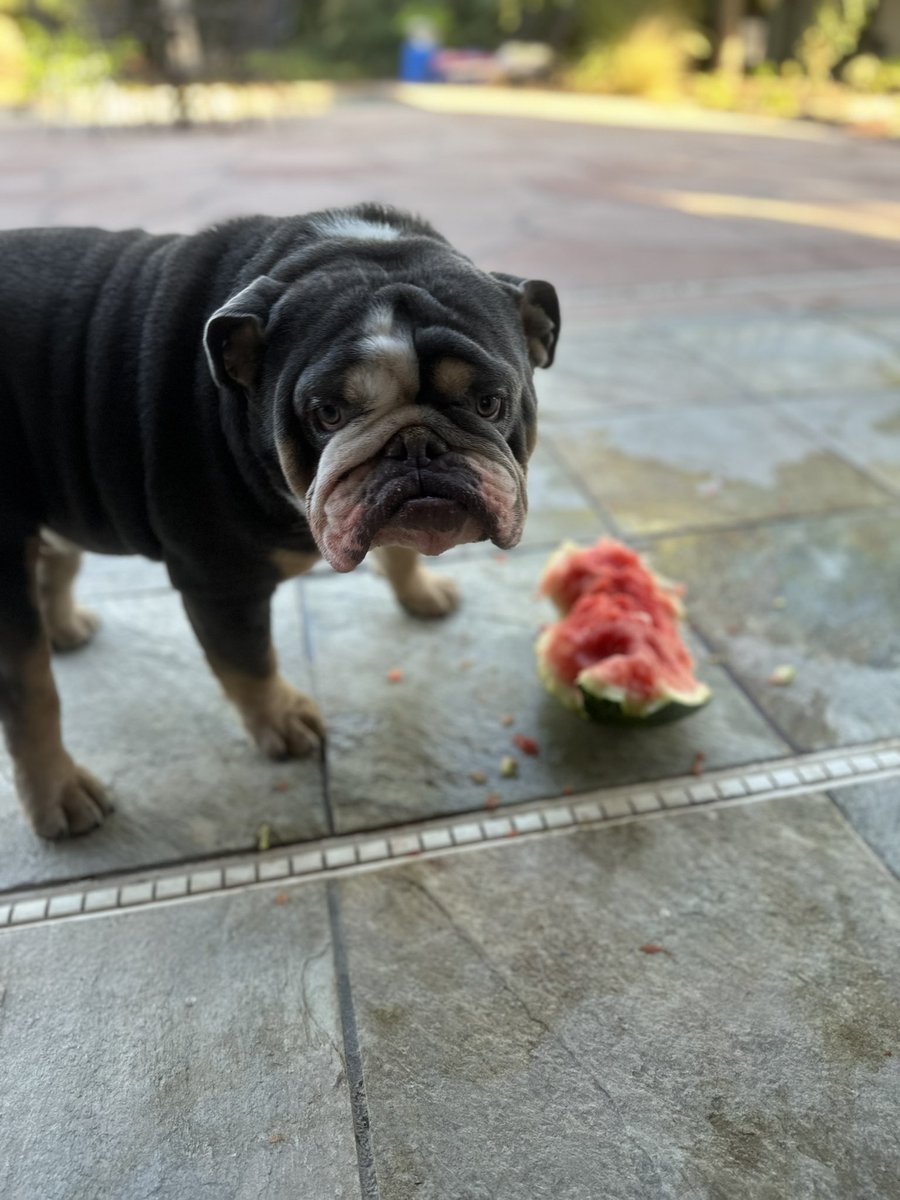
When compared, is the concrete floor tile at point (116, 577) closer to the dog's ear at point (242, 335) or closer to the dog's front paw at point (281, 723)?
the dog's front paw at point (281, 723)

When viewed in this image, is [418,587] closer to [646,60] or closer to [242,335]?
[242,335]

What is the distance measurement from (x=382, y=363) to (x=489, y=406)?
11.7 inches

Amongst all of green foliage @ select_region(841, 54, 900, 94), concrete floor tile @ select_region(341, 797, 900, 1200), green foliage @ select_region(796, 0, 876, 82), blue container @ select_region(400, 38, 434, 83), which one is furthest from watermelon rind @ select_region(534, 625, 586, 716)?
blue container @ select_region(400, 38, 434, 83)

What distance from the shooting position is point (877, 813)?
8.24ft

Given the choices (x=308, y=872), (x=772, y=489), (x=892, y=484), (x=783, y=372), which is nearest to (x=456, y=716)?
(x=308, y=872)

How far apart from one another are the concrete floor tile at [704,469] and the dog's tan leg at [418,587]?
96 centimetres

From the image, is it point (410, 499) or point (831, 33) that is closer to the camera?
point (410, 499)

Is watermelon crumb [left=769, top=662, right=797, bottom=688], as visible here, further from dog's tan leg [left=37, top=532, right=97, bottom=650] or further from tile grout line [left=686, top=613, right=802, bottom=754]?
dog's tan leg [left=37, top=532, right=97, bottom=650]

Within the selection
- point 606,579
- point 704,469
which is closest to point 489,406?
point 606,579

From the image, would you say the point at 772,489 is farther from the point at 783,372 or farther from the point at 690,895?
the point at 690,895

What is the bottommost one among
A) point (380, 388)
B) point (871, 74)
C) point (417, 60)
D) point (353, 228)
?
point (871, 74)

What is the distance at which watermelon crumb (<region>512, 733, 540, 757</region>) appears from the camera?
9.07 ft

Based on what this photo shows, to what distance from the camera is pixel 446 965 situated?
7.04 ft

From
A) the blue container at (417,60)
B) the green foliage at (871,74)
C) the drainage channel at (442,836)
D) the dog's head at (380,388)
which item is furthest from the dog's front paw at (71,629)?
the blue container at (417,60)
